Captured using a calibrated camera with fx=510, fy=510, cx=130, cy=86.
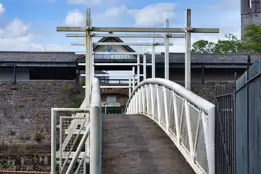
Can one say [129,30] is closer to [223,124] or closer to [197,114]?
[197,114]

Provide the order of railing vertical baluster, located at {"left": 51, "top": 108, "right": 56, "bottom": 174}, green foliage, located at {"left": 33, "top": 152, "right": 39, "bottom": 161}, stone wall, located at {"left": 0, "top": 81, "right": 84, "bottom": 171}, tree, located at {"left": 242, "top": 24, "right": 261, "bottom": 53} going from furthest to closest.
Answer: tree, located at {"left": 242, "top": 24, "right": 261, "bottom": 53} → stone wall, located at {"left": 0, "top": 81, "right": 84, "bottom": 171} → green foliage, located at {"left": 33, "top": 152, "right": 39, "bottom": 161} → railing vertical baluster, located at {"left": 51, "top": 108, "right": 56, "bottom": 174}

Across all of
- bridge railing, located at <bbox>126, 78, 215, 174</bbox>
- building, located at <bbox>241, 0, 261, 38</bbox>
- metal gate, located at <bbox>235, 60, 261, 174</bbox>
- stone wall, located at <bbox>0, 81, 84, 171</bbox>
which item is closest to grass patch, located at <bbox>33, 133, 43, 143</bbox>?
stone wall, located at <bbox>0, 81, 84, 171</bbox>

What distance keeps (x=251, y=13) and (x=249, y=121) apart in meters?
86.0

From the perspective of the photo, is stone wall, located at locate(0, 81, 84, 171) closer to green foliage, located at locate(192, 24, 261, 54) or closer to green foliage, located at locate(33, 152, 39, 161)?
green foliage, located at locate(33, 152, 39, 161)

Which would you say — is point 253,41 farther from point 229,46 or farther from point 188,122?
point 188,122

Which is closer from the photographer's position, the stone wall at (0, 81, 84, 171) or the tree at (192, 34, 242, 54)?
the stone wall at (0, 81, 84, 171)

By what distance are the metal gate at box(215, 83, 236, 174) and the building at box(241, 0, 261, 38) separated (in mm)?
81792

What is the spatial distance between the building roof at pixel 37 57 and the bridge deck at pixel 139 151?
80.8ft

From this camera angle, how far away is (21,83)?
3503cm

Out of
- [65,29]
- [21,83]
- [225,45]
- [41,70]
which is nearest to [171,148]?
[65,29]

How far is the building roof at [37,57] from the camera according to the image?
120ft

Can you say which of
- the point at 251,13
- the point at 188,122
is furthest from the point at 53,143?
the point at 251,13

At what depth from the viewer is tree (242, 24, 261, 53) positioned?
56594 millimetres

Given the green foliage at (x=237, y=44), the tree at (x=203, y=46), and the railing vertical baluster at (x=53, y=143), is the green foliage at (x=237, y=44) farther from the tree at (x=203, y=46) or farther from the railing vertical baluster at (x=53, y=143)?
the railing vertical baluster at (x=53, y=143)
